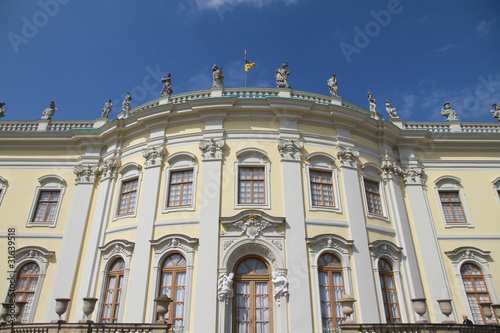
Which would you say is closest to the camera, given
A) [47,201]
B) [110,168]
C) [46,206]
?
[110,168]

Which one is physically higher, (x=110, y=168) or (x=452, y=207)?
(x=110, y=168)

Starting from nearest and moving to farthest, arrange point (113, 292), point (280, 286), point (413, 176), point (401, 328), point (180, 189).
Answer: point (401, 328) < point (280, 286) < point (113, 292) < point (180, 189) < point (413, 176)

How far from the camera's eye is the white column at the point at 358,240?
1221 centimetres

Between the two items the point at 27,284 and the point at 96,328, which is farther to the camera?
the point at 27,284

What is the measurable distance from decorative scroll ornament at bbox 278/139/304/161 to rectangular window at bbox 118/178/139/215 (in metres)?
6.44

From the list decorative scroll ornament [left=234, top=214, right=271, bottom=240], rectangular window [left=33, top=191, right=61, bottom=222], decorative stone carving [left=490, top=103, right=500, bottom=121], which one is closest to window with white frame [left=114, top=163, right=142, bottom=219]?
rectangular window [left=33, top=191, right=61, bottom=222]

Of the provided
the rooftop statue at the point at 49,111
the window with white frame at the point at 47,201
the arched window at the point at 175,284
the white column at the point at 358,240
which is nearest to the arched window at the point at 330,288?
the white column at the point at 358,240

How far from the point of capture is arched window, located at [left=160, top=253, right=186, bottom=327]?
11922 millimetres

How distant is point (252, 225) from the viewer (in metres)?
12.8

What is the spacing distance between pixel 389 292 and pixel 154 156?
36.0ft

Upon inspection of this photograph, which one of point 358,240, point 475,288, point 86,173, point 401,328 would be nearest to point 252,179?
point 358,240

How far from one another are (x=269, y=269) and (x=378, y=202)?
6.06 meters

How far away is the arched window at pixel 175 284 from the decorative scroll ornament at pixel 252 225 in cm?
249

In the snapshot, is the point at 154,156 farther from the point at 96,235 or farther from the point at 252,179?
the point at 252,179
